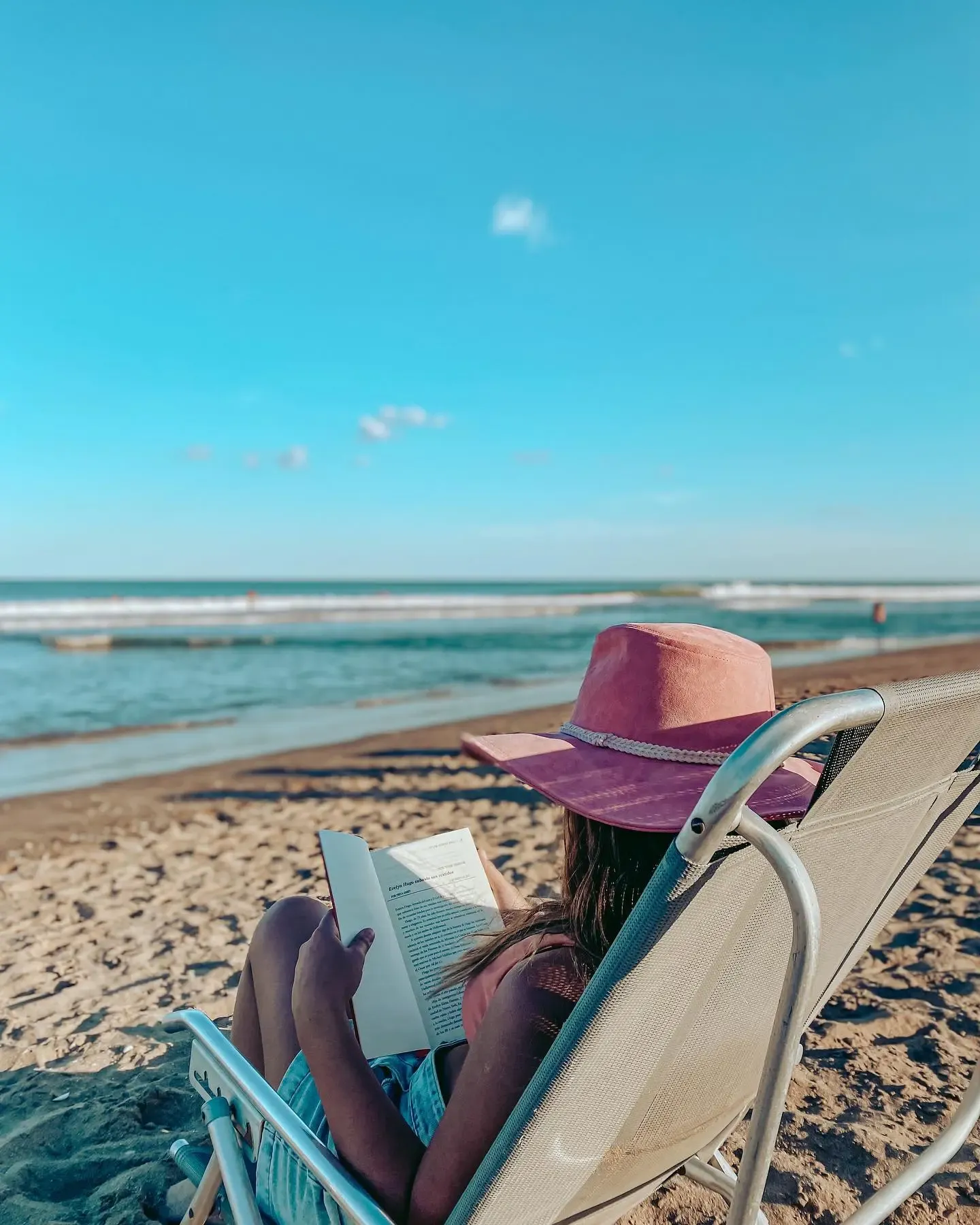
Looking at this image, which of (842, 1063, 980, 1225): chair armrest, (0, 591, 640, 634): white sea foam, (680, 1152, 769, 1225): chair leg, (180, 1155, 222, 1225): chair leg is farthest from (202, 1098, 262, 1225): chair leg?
(0, 591, 640, 634): white sea foam

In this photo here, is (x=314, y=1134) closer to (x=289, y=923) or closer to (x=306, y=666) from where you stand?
(x=289, y=923)

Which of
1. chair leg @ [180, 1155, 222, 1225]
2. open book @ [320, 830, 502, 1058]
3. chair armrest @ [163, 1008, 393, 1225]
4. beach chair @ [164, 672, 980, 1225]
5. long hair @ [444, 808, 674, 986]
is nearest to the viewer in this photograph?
beach chair @ [164, 672, 980, 1225]

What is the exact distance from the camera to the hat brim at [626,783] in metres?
1.25

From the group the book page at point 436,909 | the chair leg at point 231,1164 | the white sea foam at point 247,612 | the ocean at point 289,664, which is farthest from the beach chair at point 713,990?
the white sea foam at point 247,612

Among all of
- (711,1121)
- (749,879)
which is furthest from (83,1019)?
(749,879)

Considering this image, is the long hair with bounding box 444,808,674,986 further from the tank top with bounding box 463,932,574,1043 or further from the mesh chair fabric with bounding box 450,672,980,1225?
the mesh chair fabric with bounding box 450,672,980,1225

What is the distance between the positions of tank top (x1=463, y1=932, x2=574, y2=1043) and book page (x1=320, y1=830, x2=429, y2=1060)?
1.29ft

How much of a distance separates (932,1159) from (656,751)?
1.15m

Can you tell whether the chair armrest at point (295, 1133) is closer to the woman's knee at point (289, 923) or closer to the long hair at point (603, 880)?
the woman's knee at point (289, 923)

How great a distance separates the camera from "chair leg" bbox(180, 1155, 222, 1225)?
5.40 feet

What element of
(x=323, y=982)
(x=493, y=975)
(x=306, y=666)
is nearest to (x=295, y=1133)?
(x=323, y=982)

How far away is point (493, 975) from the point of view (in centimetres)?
145

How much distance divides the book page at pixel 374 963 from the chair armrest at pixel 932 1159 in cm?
94

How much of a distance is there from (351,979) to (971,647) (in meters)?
22.6
